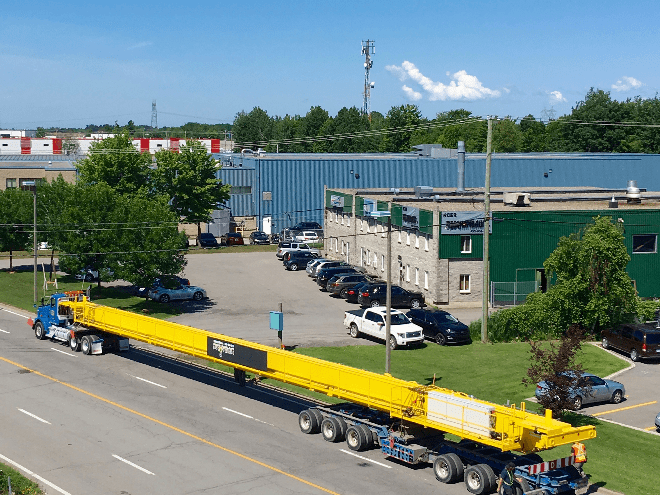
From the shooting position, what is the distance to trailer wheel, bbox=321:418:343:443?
2886 centimetres

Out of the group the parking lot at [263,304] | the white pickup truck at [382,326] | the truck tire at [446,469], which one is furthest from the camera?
the parking lot at [263,304]

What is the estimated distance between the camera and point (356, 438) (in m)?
28.1

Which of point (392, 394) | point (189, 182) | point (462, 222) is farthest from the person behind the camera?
point (189, 182)

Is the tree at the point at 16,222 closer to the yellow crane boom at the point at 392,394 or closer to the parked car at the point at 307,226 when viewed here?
the parked car at the point at 307,226

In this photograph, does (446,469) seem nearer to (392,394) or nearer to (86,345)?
(392,394)

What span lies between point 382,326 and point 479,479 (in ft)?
72.7

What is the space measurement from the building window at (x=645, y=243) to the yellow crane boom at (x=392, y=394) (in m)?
34.4

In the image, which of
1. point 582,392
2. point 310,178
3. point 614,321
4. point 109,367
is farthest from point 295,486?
point 310,178

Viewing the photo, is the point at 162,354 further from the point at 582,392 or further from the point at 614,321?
the point at 614,321

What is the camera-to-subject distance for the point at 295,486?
2475cm

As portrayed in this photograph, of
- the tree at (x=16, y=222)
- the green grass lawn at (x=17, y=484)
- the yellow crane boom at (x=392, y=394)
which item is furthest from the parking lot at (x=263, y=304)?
the green grass lawn at (x=17, y=484)

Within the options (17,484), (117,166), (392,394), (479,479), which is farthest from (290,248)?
(479,479)

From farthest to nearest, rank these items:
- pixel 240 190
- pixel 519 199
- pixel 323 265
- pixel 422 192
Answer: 1. pixel 240 190
2. pixel 422 192
3. pixel 323 265
4. pixel 519 199

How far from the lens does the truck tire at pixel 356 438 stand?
27906 millimetres
